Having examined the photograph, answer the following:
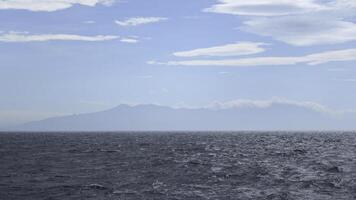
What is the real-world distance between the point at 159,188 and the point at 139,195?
3762 mm

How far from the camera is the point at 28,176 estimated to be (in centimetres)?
4822

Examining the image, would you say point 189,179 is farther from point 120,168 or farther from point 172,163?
point 172,163

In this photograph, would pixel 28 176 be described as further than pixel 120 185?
Yes

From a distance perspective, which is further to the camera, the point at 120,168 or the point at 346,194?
the point at 120,168

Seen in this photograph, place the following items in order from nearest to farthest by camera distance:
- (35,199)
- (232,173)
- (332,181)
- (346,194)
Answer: (35,199) → (346,194) → (332,181) → (232,173)

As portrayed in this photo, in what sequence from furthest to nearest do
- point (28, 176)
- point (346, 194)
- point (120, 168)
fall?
1. point (120, 168)
2. point (28, 176)
3. point (346, 194)

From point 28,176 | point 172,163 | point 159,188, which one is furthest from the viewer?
point 172,163

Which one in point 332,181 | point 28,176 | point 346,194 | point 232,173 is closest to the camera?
point 346,194

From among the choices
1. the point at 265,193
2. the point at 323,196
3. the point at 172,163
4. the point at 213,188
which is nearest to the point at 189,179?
the point at 213,188

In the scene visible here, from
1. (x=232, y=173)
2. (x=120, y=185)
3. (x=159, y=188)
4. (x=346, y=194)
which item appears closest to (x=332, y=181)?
(x=346, y=194)

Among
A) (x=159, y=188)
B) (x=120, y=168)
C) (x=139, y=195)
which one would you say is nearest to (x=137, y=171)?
(x=120, y=168)

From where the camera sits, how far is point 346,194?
124 feet

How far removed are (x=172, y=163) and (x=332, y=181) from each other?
23733 millimetres

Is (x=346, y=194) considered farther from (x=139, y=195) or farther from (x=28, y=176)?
(x=28, y=176)
